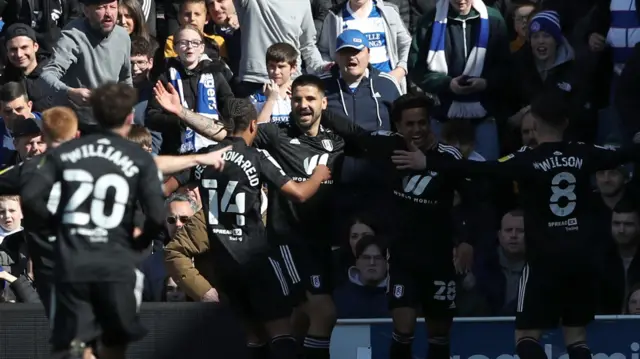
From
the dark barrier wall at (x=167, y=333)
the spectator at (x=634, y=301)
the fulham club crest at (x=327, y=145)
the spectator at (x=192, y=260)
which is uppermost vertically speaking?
the fulham club crest at (x=327, y=145)

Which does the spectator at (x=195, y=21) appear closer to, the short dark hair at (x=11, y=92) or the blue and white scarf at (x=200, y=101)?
the blue and white scarf at (x=200, y=101)

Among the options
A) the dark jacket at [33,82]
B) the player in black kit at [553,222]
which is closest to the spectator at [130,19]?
the dark jacket at [33,82]

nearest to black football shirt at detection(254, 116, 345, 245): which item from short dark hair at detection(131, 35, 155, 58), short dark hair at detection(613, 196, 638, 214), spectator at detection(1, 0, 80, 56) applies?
short dark hair at detection(613, 196, 638, 214)

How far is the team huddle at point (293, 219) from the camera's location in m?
9.30

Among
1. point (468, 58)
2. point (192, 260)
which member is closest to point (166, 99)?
point (192, 260)

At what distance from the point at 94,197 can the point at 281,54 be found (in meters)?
4.04

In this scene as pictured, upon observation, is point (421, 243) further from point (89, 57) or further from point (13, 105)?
point (13, 105)

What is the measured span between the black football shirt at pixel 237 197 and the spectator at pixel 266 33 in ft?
8.70

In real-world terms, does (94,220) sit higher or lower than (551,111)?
lower

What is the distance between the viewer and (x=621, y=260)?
12.5 m

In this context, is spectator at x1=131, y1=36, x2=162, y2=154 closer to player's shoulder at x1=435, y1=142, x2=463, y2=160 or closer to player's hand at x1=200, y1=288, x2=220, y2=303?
player's hand at x1=200, y1=288, x2=220, y2=303

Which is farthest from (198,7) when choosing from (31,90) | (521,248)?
(521,248)

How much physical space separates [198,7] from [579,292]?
5211 millimetres

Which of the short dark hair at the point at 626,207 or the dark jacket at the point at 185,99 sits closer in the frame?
the short dark hair at the point at 626,207
